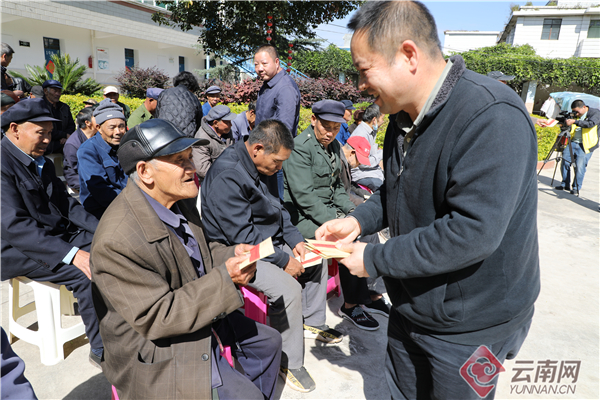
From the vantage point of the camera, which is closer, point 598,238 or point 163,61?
point 598,238

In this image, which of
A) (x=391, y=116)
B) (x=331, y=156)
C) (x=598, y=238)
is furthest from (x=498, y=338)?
(x=598, y=238)

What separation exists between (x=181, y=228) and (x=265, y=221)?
1.11m

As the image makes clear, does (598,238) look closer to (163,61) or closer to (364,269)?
(364,269)

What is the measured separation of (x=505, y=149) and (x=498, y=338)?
2.45 feet

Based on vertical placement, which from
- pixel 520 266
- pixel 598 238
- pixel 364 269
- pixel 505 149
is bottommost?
pixel 598 238

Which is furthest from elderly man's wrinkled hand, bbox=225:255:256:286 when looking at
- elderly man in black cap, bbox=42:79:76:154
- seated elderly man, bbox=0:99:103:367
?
elderly man in black cap, bbox=42:79:76:154

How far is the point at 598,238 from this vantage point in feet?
19.3

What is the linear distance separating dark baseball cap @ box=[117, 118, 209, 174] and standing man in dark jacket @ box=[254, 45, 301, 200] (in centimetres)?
254

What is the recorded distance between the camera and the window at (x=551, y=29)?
32.8 m

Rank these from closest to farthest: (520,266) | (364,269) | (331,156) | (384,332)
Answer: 1. (520,266)
2. (364,269)
3. (384,332)
4. (331,156)

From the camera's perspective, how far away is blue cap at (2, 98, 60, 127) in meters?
2.90

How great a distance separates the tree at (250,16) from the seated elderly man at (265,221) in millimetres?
9767

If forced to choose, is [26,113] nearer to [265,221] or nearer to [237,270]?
[265,221]

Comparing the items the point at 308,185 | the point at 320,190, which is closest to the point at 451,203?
the point at 308,185
